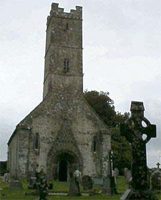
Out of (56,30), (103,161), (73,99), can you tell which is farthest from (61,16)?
(103,161)

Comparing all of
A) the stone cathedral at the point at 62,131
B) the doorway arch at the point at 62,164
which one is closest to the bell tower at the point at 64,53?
the stone cathedral at the point at 62,131

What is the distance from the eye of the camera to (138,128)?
12.2m

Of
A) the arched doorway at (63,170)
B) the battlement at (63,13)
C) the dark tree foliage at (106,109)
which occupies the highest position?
the battlement at (63,13)

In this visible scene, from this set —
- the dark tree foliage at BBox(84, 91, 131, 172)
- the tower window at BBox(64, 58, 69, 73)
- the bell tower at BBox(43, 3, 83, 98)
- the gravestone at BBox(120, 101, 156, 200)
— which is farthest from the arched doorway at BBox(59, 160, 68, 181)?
the gravestone at BBox(120, 101, 156, 200)

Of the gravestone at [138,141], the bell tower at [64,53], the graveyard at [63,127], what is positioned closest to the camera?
the gravestone at [138,141]

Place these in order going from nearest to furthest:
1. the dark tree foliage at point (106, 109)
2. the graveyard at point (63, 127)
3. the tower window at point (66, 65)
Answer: the graveyard at point (63, 127)
the tower window at point (66, 65)
the dark tree foliage at point (106, 109)

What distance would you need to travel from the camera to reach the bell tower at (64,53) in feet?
156

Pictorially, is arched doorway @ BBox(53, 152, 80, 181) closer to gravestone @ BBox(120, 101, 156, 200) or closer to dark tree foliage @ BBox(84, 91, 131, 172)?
dark tree foliage @ BBox(84, 91, 131, 172)

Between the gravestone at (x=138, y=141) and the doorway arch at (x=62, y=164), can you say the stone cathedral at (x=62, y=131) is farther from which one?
the gravestone at (x=138, y=141)

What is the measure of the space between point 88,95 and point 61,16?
15.4 meters

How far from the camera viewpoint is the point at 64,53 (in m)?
48.7

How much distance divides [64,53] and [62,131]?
10.2m

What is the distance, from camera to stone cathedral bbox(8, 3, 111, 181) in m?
42.2

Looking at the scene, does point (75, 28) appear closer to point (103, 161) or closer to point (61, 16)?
point (61, 16)
